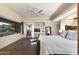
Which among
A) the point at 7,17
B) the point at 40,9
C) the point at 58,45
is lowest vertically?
the point at 58,45

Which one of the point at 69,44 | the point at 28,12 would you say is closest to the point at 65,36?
the point at 69,44

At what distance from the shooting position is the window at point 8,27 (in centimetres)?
160

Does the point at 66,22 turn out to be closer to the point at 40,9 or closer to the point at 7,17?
the point at 40,9

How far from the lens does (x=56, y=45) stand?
174 centimetres

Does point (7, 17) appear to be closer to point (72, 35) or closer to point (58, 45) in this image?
point (58, 45)

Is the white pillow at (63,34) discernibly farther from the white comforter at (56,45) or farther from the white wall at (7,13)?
the white wall at (7,13)

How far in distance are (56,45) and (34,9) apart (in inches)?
27.0

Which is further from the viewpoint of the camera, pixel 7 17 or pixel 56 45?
pixel 56 45

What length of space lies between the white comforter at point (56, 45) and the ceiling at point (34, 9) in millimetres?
398

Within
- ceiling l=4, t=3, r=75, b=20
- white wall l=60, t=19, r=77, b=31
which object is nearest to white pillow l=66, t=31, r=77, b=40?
white wall l=60, t=19, r=77, b=31

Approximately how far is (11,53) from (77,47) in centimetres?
100

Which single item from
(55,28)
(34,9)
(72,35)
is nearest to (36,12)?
(34,9)

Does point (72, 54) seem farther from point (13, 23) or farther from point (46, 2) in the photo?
point (13, 23)

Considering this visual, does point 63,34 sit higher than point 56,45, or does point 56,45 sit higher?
point 63,34
